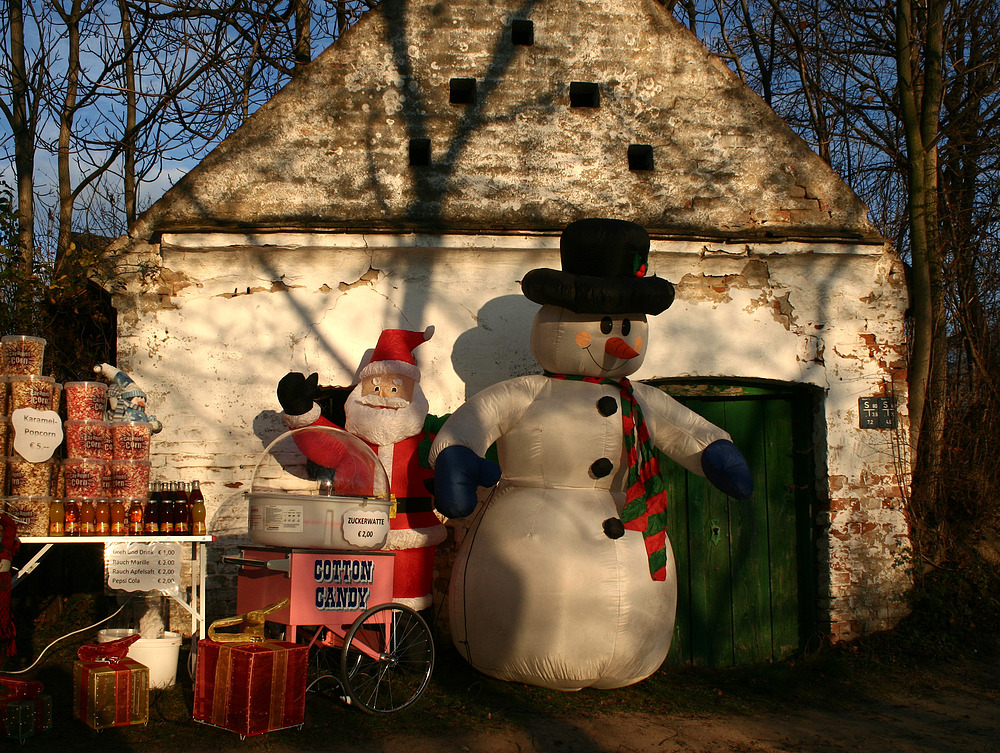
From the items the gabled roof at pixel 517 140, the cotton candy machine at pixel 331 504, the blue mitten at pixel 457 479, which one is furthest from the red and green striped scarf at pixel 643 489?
the gabled roof at pixel 517 140

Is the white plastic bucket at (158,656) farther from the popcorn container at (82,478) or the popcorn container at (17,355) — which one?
the popcorn container at (17,355)

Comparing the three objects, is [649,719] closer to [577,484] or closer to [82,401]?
[577,484]

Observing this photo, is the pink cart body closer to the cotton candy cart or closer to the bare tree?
the cotton candy cart

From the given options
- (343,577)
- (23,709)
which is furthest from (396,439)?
(23,709)

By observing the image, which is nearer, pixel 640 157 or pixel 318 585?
pixel 318 585

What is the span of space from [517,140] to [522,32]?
917 mm

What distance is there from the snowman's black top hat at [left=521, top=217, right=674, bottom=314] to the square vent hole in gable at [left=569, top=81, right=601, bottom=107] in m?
2.14

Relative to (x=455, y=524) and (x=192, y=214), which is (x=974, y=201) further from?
(x=192, y=214)

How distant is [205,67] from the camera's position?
9234 millimetres

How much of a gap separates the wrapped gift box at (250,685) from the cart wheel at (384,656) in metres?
0.28

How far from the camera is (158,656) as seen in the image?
4316mm

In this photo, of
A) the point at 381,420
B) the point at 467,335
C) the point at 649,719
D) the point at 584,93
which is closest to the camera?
the point at 649,719

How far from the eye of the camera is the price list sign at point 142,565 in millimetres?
4031

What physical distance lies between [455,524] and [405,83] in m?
3.14
